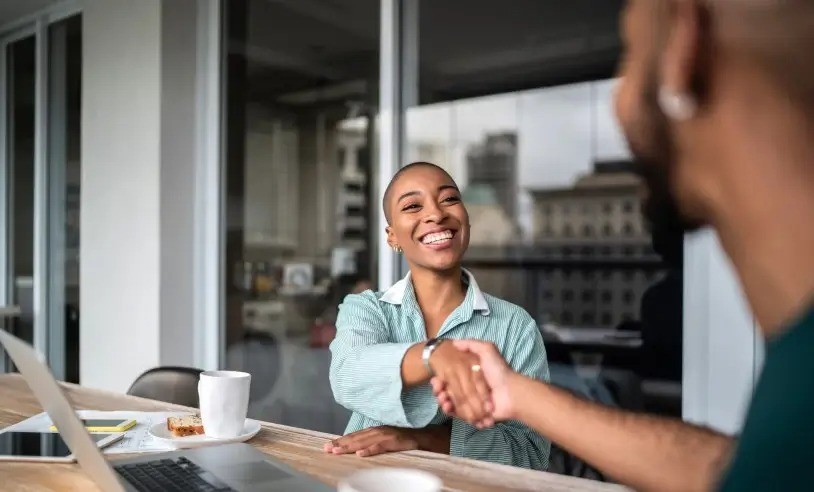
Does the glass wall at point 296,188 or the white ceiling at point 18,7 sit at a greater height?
the white ceiling at point 18,7

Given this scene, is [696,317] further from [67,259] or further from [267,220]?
[67,259]

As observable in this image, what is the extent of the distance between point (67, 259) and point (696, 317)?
3.52 m

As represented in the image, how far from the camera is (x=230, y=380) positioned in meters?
1.32

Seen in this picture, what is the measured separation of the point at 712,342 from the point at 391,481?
59.1 inches

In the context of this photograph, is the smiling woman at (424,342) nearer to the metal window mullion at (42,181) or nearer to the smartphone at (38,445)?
the smartphone at (38,445)

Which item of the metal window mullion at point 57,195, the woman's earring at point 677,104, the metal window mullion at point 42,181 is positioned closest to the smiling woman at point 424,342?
the woman's earring at point 677,104

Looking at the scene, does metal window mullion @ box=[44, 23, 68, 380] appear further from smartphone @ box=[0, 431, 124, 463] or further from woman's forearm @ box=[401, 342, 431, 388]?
woman's forearm @ box=[401, 342, 431, 388]

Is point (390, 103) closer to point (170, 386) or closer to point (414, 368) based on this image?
point (170, 386)

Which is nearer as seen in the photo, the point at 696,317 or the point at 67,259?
the point at 696,317

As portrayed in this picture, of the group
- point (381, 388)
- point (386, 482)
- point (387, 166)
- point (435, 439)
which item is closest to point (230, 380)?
point (381, 388)

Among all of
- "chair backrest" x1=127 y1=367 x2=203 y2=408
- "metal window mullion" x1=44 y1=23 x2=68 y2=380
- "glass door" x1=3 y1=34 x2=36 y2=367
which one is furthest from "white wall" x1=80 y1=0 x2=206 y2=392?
"chair backrest" x1=127 y1=367 x2=203 y2=408

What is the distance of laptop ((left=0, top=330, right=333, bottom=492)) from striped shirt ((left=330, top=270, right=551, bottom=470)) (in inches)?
10.1

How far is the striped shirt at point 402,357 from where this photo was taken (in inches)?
53.7

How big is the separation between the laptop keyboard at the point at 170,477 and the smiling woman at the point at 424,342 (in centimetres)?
28
